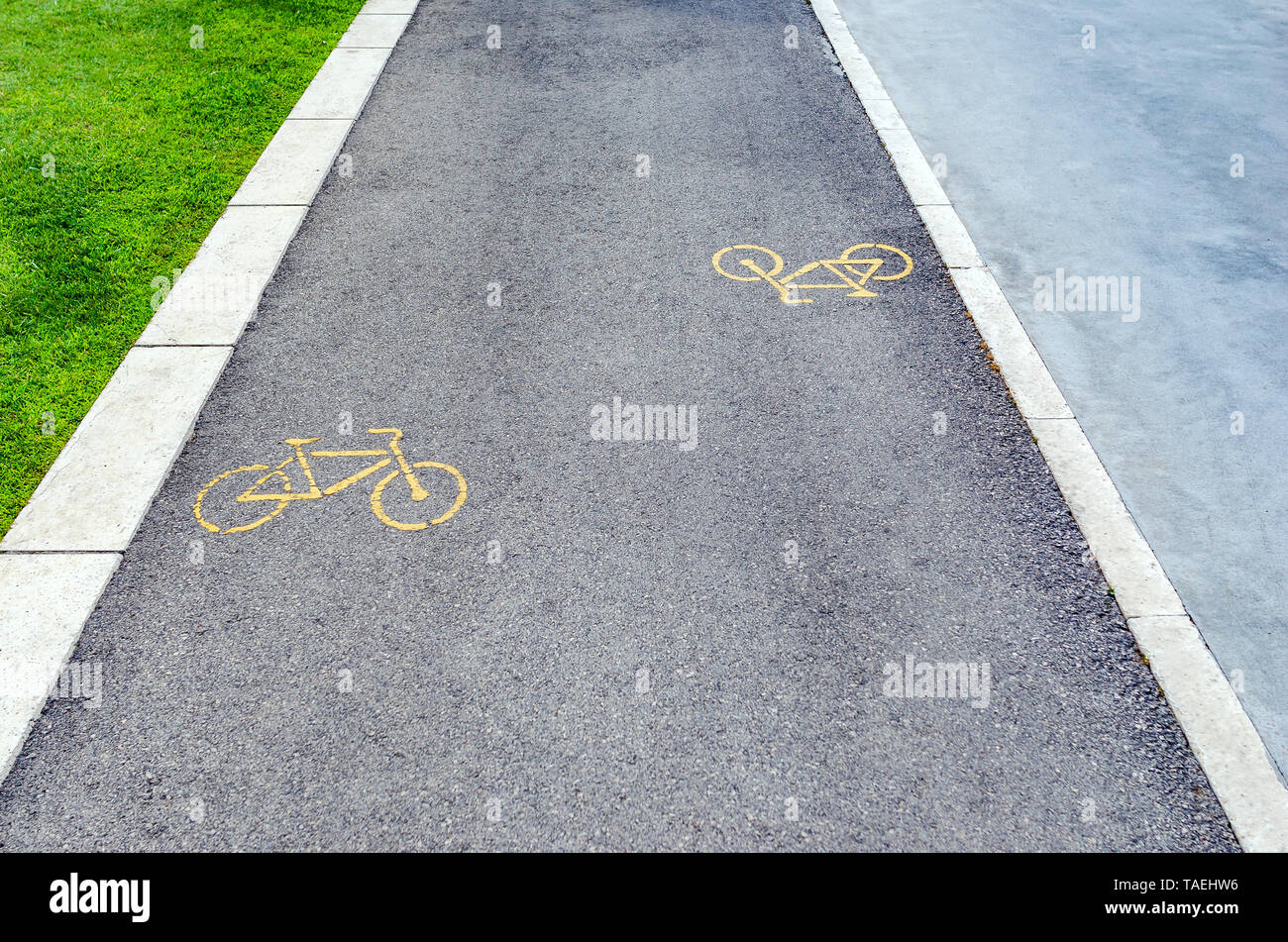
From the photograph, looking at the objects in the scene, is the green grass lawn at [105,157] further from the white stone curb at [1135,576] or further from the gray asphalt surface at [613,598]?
the white stone curb at [1135,576]

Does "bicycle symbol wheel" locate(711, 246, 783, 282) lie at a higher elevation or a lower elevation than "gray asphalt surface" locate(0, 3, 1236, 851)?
higher

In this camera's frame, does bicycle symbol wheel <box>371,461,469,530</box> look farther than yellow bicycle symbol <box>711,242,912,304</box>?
No

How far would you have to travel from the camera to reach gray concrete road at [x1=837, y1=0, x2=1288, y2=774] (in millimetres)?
4859

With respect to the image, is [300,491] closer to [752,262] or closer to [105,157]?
[752,262]

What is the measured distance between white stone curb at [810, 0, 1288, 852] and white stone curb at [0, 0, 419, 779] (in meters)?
5.15

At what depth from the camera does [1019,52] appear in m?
10.4

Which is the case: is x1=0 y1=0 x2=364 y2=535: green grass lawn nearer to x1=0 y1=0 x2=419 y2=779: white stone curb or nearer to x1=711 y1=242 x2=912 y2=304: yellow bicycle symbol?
x1=0 y1=0 x2=419 y2=779: white stone curb

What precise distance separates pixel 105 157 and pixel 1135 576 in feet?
28.9

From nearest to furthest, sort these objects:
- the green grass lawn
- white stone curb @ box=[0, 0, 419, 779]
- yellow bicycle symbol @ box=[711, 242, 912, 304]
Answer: white stone curb @ box=[0, 0, 419, 779] < the green grass lawn < yellow bicycle symbol @ box=[711, 242, 912, 304]

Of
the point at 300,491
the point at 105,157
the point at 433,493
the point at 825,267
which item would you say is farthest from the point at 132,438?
the point at 825,267

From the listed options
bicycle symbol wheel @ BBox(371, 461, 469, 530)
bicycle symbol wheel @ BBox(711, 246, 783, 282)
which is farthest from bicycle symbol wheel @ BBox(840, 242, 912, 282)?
bicycle symbol wheel @ BBox(371, 461, 469, 530)

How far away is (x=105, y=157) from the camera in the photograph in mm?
8102

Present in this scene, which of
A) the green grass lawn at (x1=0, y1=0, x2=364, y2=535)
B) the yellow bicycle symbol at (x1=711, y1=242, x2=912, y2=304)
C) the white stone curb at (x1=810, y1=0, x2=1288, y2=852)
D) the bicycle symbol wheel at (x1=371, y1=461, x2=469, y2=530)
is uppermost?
the green grass lawn at (x1=0, y1=0, x2=364, y2=535)

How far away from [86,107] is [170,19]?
2.74m
